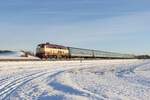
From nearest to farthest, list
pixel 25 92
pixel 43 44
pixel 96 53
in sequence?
pixel 25 92 < pixel 43 44 < pixel 96 53

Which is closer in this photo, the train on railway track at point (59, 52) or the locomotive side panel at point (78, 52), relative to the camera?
the train on railway track at point (59, 52)

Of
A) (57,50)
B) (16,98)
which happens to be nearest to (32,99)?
(16,98)

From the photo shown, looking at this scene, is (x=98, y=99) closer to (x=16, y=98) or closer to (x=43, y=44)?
(x=16, y=98)

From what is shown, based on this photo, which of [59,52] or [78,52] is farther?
[78,52]

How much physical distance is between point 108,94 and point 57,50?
55.5m

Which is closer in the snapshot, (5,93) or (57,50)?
(5,93)

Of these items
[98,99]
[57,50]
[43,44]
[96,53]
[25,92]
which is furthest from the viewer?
[96,53]

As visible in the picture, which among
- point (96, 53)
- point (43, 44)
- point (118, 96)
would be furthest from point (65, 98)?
point (96, 53)

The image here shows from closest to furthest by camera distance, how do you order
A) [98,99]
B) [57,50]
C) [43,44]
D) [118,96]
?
1. [98,99]
2. [118,96]
3. [43,44]
4. [57,50]

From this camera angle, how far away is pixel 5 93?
15.0 metres

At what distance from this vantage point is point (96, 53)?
97688 millimetres

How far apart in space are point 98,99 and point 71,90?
319 cm

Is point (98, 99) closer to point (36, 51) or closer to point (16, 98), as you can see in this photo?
point (16, 98)

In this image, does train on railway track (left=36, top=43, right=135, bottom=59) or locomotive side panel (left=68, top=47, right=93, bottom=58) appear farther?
locomotive side panel (left=68, top=47, right=93, bottom=58)
